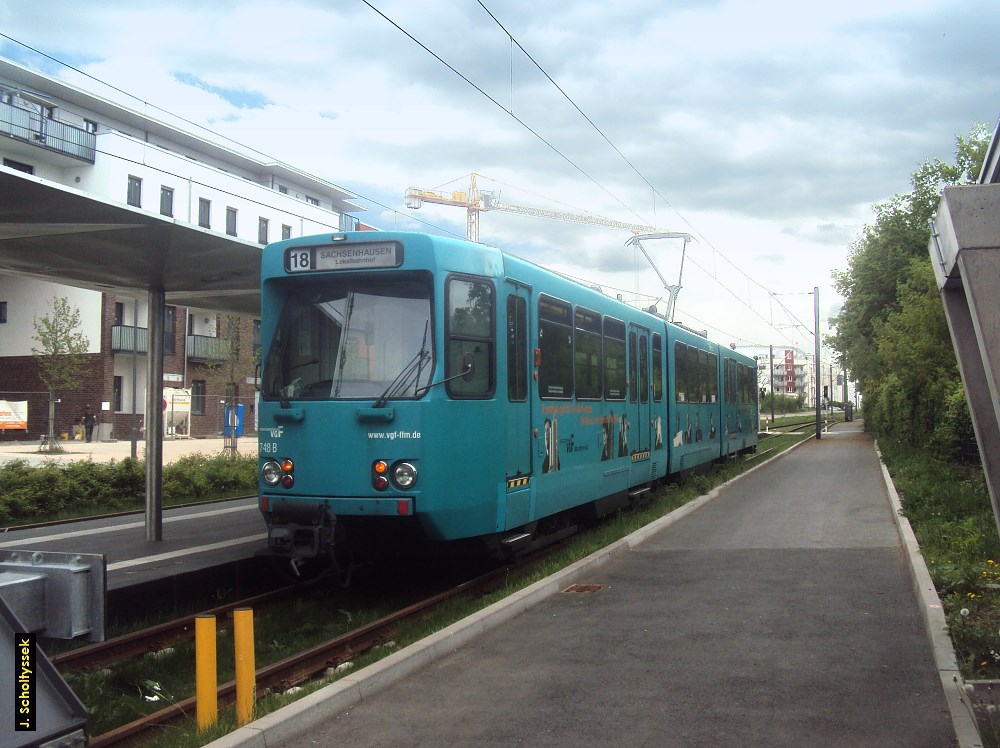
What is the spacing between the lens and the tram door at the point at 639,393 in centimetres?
1388

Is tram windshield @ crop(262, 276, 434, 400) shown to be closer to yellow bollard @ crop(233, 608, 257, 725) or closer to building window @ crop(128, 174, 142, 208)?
yellow bollard @ crop(233, 608, 257, 725)

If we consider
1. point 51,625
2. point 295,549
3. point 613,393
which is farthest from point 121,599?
point 613,393

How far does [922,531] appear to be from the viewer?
36.9 ft

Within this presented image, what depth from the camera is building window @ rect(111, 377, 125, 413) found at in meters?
45.9

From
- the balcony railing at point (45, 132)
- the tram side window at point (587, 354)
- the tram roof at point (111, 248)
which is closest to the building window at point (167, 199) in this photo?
the balcony railing at point (45, 132)

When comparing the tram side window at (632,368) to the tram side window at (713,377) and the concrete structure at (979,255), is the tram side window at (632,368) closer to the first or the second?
the tram side window at (713,377)

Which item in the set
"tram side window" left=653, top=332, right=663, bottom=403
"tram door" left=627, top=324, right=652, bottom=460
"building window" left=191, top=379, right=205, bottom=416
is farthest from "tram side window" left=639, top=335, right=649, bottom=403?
"building window" left=191, top=379, right=205, bottom=416

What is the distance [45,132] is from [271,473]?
125 feet

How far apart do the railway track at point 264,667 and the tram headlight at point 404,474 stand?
1.19 metres

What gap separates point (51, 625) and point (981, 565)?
819cm

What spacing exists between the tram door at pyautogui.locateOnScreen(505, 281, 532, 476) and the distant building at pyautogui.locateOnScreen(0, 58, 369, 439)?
2862 cm

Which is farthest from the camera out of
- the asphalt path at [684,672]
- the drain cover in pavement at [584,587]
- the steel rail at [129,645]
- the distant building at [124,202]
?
the distant building at [124,202]

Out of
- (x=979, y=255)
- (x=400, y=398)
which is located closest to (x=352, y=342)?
(x=400, y=398)

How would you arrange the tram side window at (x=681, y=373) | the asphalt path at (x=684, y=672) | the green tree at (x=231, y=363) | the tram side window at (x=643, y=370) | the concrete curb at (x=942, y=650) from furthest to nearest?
the green tree at (x=231, y=363), the tram side window at (x=681, y=373), the tram side window at (x=643, y=370), the asphalt path at (x=684, y=672), the concrete curb at (x=942, y=650)
